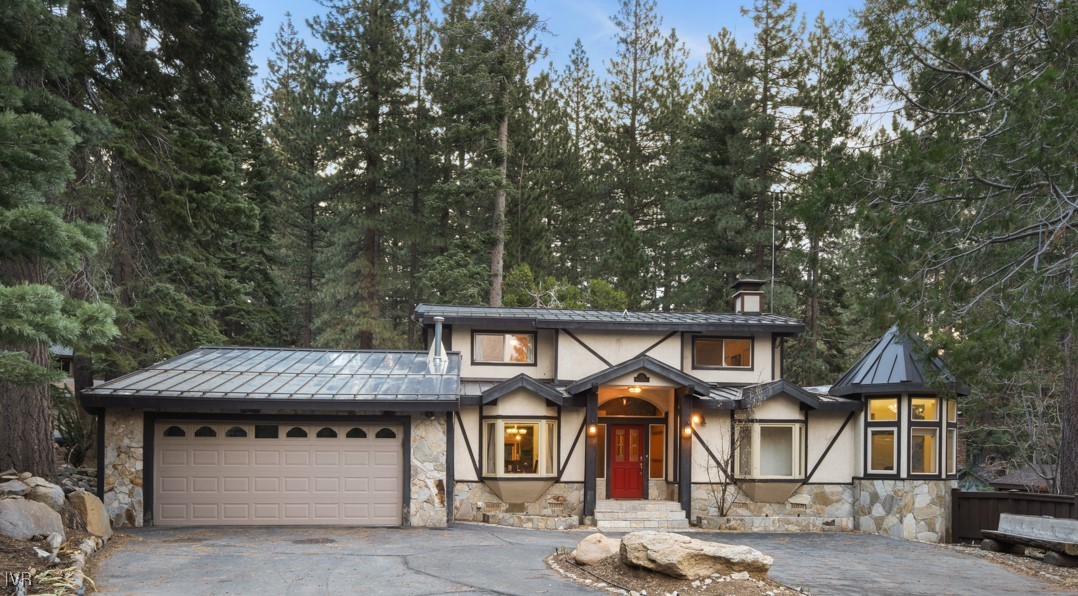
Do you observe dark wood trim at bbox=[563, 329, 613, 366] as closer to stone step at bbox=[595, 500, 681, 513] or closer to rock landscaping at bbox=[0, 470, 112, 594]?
stone step at bbox=[595, 500, 681, 513]

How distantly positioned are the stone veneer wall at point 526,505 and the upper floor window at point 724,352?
14.8 feet

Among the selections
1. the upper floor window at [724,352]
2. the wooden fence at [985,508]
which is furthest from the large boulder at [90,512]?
the wooden fence at [985,508]

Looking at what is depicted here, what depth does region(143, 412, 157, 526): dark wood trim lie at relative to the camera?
12.8 m

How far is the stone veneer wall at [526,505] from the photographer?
14984 mm

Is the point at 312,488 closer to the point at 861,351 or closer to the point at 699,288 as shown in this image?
the point at 699,288

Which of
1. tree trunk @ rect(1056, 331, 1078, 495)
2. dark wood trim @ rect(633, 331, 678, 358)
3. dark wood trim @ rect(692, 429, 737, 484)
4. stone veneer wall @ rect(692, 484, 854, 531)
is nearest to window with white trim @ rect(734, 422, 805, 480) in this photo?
dark wood trim @ rect(692, 429, 737, 484)

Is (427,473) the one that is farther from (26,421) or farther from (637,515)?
(26,421)

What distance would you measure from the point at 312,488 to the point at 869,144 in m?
11.0

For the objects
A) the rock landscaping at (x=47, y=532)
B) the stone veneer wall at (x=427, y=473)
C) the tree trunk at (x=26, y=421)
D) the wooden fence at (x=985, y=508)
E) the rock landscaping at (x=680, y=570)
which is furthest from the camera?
the wooden fence at (x=985, y=508)

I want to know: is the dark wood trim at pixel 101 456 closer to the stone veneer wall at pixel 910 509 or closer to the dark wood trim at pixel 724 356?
the dark wood trim at pixel 724 356

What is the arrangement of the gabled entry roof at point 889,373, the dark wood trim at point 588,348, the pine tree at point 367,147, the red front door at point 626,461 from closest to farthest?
the gabled entry roof at point 889,373 < the red front door at point 626,461 < the dark wood trim at point 588,348 < the pine tree at point 367,147

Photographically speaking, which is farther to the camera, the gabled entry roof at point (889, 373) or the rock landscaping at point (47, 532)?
the gabled entry roof at point (889, 373)

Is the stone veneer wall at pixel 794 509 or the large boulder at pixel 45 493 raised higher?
the large boulder at pixel 45 493

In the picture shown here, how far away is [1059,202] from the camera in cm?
888
